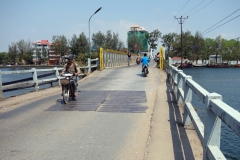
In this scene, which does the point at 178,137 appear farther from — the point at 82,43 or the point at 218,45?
the point at 218,45

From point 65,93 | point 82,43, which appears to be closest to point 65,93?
point 65,93

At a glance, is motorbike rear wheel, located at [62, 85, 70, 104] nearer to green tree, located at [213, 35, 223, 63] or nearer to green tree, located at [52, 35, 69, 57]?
green tree, located at [52, 35, 69, 57]

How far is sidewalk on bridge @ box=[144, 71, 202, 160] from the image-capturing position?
496 centimetres

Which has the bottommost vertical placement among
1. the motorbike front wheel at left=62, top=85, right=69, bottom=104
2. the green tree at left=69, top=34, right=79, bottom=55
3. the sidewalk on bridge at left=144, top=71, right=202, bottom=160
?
the sidewalk on bridge at left=144, top=71, right=202, bottom=160

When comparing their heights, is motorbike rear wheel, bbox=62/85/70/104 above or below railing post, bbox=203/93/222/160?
below

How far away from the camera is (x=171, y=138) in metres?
5.95

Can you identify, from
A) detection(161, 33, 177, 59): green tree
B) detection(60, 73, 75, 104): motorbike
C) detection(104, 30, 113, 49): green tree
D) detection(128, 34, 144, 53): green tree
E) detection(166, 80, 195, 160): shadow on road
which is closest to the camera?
detection(166, 80, 195, 160): shadow on road

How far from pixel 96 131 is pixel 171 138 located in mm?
1671

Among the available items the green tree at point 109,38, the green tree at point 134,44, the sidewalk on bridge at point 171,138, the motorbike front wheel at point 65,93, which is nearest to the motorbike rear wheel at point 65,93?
the motorbike front wheel at point 65,93

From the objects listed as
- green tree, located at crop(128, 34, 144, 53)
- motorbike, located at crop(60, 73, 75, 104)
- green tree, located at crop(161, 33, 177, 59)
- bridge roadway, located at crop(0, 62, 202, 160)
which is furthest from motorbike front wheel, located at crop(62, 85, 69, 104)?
green tree, located at crop(161, 33, 177, 59)

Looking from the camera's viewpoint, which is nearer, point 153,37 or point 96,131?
point 96,131

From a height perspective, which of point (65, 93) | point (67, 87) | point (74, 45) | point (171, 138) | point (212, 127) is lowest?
point (171, 138)

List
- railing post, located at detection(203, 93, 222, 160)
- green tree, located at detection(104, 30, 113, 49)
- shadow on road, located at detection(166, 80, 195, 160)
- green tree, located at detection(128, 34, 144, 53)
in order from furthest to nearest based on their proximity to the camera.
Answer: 1. green tree, located at detection(128, 34, 144, 53)
2. green tree, located at detection(104, 30, 113, 49)
3. shadow on road, located at detection(166, 80, 195, 160)
4. railing post, located at detection(203, 93, 222, 160)

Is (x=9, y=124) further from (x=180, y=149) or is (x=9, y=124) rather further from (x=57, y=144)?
(x=180, y=149)
